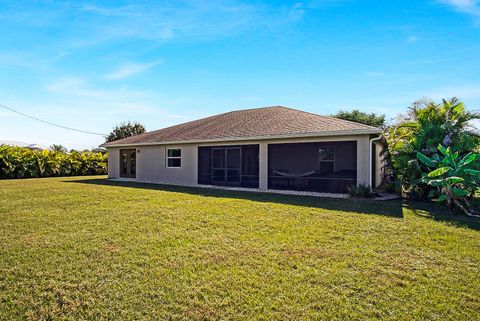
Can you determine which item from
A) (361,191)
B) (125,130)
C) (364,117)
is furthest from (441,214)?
(125,130)

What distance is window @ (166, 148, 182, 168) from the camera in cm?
1706

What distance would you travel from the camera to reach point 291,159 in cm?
1672

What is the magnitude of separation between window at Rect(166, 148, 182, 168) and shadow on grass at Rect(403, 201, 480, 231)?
1204cm

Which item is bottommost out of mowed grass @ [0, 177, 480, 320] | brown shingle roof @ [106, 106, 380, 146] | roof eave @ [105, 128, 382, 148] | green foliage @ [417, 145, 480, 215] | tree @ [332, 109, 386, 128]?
mowed grass @ [0, 177, 480, 320]

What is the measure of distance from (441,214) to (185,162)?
12.4 metres

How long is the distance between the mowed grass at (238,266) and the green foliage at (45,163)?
17.0 m

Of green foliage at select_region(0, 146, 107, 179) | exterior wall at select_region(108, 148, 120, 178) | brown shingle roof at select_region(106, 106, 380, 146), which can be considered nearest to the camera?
brown shingle roof at select_region(106, 106, 380, 146)

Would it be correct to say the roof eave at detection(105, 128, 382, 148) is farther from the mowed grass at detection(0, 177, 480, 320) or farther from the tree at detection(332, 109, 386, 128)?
the tree at detection(332, 109, 386, 128)

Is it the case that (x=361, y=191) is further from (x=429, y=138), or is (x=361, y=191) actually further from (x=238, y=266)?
(x=238, y=266)

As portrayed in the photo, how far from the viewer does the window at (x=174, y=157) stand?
17.1 meters

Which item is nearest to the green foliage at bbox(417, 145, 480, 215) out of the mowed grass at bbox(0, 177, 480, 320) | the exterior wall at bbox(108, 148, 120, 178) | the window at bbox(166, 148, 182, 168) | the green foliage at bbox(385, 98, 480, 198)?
the mowed grass at bbox(0, 177, 480, 320)

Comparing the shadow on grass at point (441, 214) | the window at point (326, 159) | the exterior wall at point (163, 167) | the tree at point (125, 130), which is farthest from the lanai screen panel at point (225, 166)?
the tree at point (125, 130)

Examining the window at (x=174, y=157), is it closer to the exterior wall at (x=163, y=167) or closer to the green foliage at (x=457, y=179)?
the exterior wall at (x=163, y=167)

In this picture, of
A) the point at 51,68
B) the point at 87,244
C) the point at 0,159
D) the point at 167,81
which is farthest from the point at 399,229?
the point at 0,159
